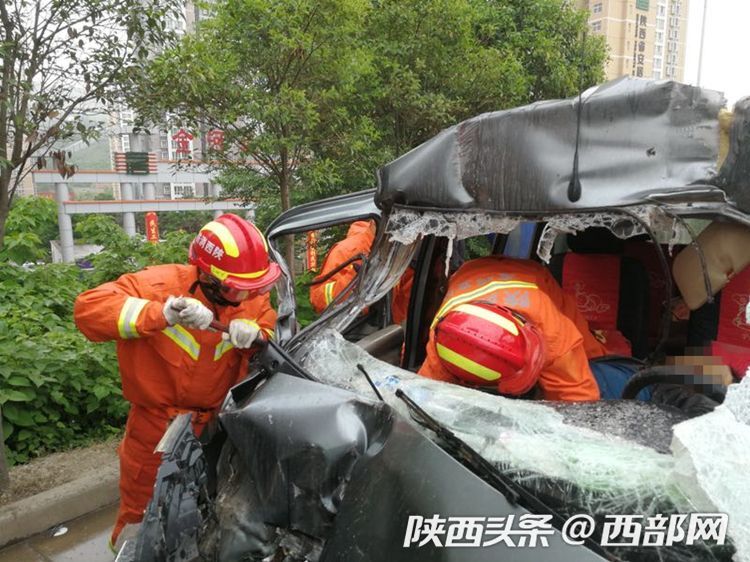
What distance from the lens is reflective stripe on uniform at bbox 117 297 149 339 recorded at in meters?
2.30

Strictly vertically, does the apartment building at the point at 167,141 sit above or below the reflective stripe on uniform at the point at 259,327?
above

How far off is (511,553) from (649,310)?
6.85ft

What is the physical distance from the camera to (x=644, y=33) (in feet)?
152

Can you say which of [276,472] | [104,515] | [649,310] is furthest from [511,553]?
[104,515]

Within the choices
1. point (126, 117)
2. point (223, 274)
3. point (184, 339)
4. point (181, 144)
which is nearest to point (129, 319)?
point (184, 339)

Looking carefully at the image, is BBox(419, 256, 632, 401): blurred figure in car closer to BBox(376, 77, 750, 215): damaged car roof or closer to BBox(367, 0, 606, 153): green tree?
BBox(376, 77, 750, 215): damaged car roof

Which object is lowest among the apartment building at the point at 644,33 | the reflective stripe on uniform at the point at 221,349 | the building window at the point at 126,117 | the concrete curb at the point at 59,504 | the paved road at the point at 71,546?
the paved road at the point at 71,546

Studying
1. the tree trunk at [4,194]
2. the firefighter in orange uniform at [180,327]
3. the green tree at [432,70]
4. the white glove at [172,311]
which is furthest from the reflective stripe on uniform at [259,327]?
the green tree at [432,70]

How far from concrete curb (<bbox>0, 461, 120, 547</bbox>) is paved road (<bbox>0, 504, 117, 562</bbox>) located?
0.15ft

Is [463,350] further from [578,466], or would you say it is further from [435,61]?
[435,61]

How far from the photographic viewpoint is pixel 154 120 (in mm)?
4125

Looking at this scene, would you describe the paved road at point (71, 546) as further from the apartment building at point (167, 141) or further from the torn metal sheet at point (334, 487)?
the apartment building at point (167, 141)

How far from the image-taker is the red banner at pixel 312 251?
6395 mm

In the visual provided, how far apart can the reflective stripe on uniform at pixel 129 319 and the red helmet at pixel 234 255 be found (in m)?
0.30
